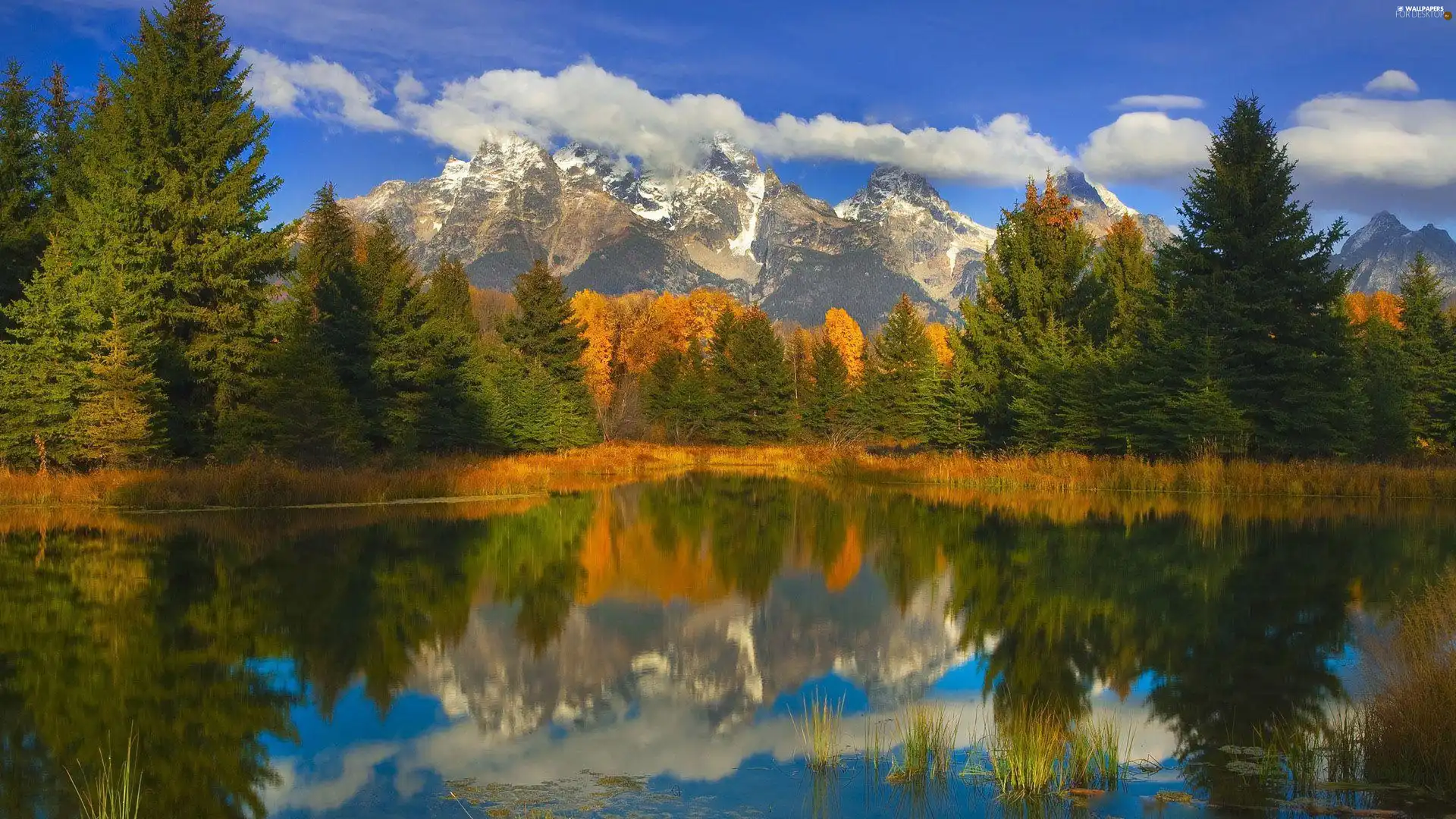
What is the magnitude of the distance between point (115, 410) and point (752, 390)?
144ft

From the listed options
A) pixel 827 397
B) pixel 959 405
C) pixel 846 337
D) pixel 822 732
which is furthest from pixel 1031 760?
pixel 846 337

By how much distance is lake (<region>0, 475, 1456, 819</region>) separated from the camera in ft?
Result: 22.8

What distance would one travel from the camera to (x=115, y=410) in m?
26.1

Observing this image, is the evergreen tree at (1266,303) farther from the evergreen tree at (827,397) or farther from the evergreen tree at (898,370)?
the evergreen tree at (827,397)

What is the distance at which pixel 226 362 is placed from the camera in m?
30.8

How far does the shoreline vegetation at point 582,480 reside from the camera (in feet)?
83.7

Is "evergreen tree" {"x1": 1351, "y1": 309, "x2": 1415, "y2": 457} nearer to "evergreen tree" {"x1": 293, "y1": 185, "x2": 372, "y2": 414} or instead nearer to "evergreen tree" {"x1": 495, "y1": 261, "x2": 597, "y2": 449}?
"evergreen tree" {"x1": 293, "y1": 185, "x2": 372, "y2": 414}

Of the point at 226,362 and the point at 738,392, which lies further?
the point at 738,392

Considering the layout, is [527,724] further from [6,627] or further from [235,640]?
[6,627]

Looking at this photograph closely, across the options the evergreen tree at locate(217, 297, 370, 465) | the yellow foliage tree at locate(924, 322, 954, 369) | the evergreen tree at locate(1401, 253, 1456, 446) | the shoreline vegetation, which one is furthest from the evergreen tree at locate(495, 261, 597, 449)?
the yellow foliage tree at locate(924, 322, 954, 369)

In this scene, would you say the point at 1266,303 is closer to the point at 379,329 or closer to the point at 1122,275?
the point at 1122,275

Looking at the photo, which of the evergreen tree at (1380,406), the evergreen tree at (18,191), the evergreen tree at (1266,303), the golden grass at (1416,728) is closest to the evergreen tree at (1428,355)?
the evergreen tree at (1380,406)

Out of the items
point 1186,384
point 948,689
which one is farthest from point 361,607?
point 1186,384

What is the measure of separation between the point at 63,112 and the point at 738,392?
3991 cm
